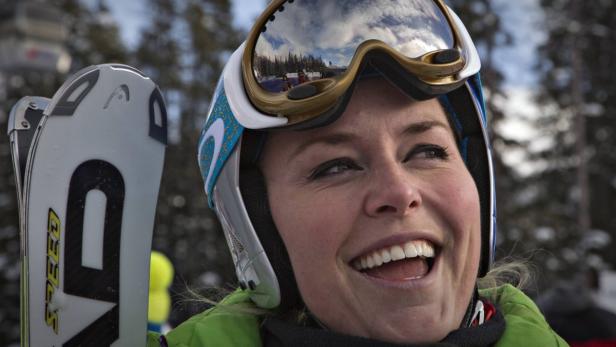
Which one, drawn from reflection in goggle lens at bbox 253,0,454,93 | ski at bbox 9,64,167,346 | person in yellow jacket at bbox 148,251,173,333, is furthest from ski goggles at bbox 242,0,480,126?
person in yellow jacket at bbox 148,251,173,333

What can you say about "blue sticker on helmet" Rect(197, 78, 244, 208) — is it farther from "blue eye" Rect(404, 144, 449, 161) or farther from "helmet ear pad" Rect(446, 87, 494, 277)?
"helmet ear pad" Rect(446, 87, 494, 277)

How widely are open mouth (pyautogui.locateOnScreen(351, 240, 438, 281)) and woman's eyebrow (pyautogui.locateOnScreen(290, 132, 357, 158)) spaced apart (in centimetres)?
33

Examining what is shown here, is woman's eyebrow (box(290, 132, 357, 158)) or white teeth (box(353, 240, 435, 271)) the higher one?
woman's eyebrow (box(290, 132, 357, 158))

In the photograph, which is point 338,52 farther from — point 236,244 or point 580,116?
point 580,116

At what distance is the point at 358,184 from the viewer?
1714mm

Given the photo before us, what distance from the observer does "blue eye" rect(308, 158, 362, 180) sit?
1750 mm

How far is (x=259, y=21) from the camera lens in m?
1.93

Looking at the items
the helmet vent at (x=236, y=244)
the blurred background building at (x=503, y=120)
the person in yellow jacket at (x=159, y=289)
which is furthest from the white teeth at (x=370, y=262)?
the blurred background building at (x=503, y=120)

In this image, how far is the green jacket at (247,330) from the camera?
6.17 feet

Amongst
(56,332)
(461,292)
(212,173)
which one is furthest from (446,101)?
(56,332)

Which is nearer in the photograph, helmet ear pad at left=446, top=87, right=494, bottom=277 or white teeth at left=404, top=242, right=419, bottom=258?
white teeth at left=404, top=242, right=419, bottom=258

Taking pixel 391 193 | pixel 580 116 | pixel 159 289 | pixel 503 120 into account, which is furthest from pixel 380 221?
pixel 580 116

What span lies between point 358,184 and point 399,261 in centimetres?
25

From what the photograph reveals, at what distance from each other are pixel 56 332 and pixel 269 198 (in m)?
0.75
